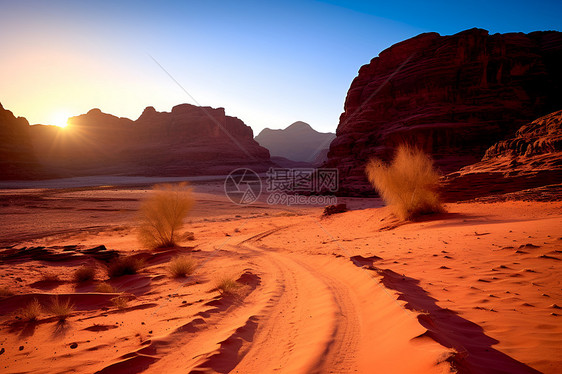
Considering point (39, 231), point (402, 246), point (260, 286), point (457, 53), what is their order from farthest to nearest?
point (457, 53)
point (39, 231)
point (402, 246)
point (260, 286)

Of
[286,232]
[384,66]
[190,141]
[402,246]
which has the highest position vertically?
[384,66]

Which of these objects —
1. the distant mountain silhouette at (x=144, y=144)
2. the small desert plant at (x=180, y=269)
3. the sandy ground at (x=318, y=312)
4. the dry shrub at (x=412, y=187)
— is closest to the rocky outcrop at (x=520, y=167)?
the dry shrub at (x=412, y=187)

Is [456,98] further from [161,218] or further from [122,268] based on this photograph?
[122,268]

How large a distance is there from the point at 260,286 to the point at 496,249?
5711mm

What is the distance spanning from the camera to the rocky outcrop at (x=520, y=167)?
1288 centimetres

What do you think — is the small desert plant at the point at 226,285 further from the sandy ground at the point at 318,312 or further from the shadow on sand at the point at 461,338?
the shadow on sand at the point at 461,338

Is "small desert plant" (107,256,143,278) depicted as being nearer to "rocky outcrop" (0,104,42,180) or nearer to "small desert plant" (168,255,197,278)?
"small desert plant" (168,255,197,278)

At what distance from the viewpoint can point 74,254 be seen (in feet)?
29.1

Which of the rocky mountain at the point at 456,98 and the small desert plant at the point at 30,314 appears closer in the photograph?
the small desert plant at the point at 30,314

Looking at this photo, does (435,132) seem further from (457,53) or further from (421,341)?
(421,341)

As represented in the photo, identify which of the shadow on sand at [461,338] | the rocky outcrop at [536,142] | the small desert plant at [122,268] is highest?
the rocky outcrop at [536,142]

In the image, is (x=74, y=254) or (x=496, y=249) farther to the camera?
(x=74, y=254)

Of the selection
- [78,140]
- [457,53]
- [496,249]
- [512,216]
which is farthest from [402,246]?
[78,140]

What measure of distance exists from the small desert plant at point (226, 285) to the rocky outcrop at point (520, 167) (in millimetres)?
14671
